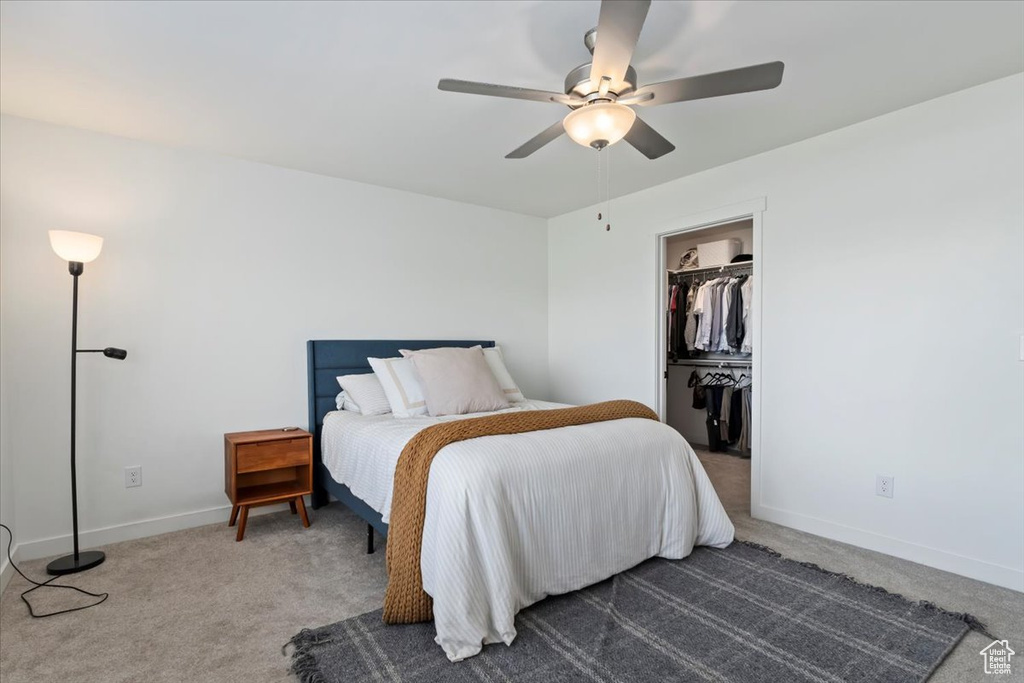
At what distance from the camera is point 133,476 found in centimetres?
293

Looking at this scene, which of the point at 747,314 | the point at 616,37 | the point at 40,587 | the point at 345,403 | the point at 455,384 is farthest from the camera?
the point at 747,314

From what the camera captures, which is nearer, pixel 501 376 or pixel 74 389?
pixel 74 389

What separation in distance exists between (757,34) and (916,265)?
5.05ft

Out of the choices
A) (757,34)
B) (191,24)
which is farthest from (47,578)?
(757,34)

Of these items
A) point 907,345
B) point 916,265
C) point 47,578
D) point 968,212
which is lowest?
point 47,578

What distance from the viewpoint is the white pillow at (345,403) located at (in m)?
3.38

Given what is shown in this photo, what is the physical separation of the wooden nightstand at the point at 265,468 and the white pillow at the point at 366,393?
0.37 meters

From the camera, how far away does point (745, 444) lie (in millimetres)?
Answer: 4852

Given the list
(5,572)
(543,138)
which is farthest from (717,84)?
(5,572)

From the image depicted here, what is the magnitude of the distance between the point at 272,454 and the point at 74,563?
39.9 inches

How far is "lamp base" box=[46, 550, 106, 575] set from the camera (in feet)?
8.07

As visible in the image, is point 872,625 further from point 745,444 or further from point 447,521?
point 745,444

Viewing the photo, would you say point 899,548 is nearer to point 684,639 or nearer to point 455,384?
point 684,639

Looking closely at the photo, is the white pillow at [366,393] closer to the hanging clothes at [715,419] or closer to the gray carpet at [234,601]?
the gray carpet at [234,601]
